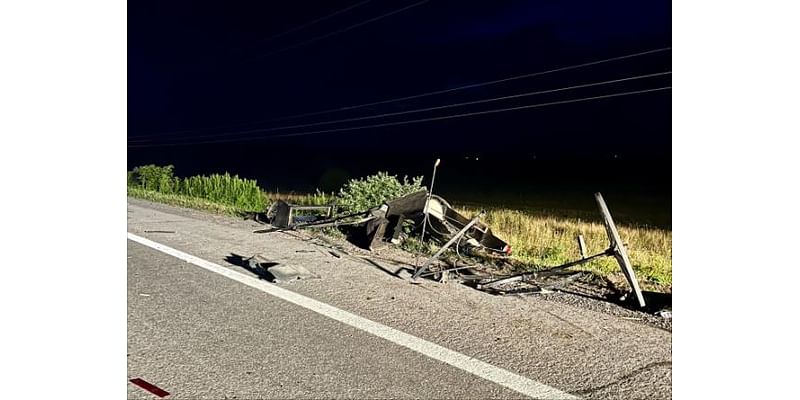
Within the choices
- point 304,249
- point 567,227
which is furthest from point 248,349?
point 567,227

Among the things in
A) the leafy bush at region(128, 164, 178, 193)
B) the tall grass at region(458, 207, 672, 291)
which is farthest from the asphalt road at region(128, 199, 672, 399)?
the leafy bush at region(128, 164, 178, 193)

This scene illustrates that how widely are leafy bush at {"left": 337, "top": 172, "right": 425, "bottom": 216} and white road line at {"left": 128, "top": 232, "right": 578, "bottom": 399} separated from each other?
11.7 ft

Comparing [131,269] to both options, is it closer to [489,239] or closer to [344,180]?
[489,239]

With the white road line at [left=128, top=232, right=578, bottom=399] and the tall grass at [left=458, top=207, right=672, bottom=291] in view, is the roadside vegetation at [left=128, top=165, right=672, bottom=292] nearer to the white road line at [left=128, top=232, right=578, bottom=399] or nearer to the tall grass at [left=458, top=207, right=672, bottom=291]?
the tall grass at [left=458, top=207, right=672, bottom=291]

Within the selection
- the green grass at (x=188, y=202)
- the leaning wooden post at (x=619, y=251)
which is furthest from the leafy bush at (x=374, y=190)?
the leaning wooden post at (x=619, y=251)

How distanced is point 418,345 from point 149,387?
60.2 inches

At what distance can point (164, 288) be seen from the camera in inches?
210

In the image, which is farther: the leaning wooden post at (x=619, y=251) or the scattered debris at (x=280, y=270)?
the scattered debris at (x=280, y=270)

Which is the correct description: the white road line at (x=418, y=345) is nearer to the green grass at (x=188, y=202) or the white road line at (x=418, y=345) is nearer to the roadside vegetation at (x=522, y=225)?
the roadside vegetation at (x=522, y=225)

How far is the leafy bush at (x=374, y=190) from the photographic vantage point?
9260mm

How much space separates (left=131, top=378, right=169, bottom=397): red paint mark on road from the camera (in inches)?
126

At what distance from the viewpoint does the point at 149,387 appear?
3271mm

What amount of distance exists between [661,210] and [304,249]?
9847 millimetres

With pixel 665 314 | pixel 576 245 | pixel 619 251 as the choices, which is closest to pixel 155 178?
pixel 576 245
